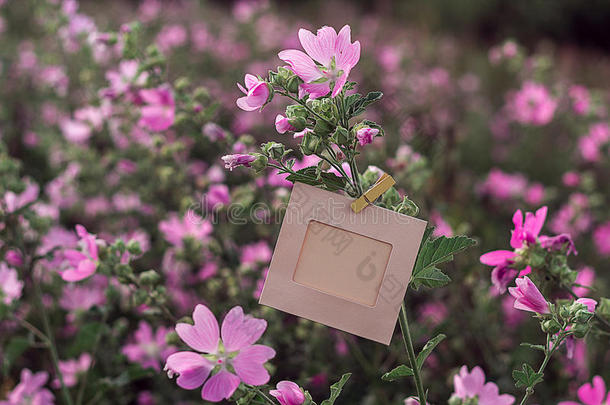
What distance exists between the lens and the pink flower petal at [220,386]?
0.80 m

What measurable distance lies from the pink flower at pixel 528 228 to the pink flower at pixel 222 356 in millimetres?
442

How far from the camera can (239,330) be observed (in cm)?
83

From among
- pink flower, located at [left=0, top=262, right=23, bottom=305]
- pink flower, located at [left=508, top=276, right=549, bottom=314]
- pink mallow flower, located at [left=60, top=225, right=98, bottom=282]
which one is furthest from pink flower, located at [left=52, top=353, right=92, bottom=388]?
pink flower, located at [left=508, top=276, right=549, bottom=314]

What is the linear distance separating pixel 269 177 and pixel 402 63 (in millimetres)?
2332

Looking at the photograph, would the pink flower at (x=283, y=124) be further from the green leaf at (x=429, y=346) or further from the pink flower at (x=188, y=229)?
the pink flower at (x=188, y=229)

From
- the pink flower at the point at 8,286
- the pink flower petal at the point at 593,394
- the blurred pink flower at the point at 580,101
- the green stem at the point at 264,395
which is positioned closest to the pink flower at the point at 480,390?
the pink flower petal at the point at 593,394

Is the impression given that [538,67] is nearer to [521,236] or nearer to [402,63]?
[402,63]

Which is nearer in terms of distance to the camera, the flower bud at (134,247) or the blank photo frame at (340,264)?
the blank photo frame at (340,264)

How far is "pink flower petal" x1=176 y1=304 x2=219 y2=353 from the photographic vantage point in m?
0.82

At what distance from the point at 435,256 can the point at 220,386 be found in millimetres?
371

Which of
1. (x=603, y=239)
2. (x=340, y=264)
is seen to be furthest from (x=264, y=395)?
(x=603, y=239)

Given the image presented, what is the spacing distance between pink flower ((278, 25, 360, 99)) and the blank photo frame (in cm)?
15

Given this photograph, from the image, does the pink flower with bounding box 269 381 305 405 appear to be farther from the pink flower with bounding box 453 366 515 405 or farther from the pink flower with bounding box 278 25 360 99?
the pink flower with bounding box 278 25 360 99

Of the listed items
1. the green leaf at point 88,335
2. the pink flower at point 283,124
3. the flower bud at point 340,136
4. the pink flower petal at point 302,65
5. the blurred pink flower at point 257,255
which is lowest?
the green leaf at point 88,335
